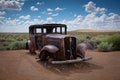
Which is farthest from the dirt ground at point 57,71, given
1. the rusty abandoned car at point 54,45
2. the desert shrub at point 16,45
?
the desert shrub at point 16,45

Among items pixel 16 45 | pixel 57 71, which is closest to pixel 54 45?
pixel 57 71

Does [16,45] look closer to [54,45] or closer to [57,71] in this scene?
[54,45]

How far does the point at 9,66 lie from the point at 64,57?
1.53 m

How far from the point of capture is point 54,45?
4.75m

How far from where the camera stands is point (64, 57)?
4.54m

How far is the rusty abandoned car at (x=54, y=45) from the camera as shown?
4488mm

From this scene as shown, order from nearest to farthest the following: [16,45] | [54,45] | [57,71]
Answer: [57,71], [54,45], [16,45]

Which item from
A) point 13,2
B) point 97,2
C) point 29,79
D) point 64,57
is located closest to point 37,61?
point 64,57

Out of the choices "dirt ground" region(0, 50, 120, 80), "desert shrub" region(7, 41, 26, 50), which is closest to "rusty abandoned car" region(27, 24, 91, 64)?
"dirt ground" region(0, 50, 120, 80)

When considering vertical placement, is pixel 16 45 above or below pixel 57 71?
above

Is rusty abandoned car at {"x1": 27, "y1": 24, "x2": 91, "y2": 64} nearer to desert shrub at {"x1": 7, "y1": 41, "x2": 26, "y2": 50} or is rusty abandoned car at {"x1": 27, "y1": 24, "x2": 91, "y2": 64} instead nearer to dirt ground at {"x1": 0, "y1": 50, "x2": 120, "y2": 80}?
dirt ground at {"x1": 0, "y1": 50, "x2": 120, "y2": 80}

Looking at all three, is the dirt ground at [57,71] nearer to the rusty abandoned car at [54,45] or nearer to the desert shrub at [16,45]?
the rusty abandoned car at [54,45]

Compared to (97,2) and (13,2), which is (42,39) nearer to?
(13,2)

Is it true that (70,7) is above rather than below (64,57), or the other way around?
above
